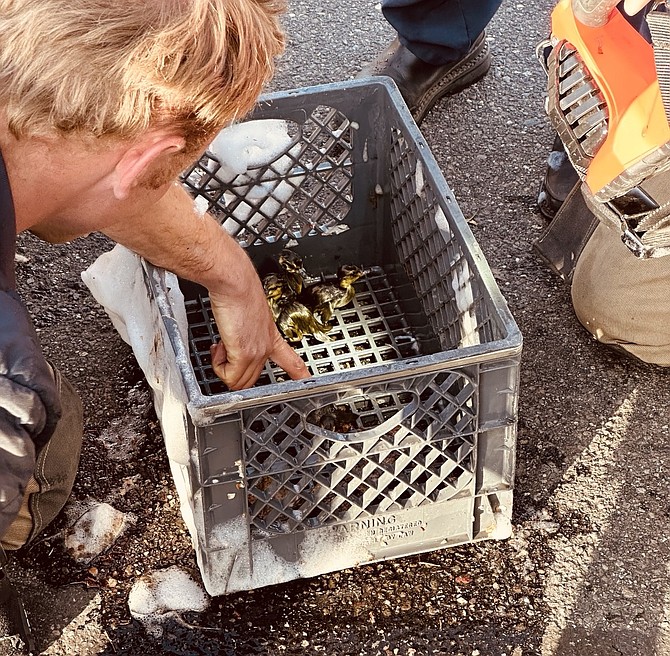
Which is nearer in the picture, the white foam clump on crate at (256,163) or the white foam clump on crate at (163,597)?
the white foam clump on crate at (163,597)

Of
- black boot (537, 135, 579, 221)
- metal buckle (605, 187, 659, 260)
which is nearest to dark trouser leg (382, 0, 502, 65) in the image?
black boot (537, 135, 579, 221)


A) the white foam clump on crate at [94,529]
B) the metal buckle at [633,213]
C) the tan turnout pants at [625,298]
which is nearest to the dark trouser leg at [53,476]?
the white foam clump on crate at [94,529]

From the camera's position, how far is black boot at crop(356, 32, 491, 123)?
2.76m

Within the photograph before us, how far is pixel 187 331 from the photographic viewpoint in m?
2.05

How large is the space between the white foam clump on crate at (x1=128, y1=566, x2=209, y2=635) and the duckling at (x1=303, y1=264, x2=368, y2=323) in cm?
63

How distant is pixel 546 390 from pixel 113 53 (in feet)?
4.24

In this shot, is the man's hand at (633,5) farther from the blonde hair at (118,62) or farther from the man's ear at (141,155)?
the man's ear at (141,155)

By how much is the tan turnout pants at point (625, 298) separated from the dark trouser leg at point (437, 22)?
0.80m

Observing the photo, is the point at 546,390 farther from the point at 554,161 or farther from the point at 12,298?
the point at 12,298

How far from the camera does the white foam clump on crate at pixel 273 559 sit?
169 centimetres

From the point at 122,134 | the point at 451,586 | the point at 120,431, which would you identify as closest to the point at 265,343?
the point at 120,431

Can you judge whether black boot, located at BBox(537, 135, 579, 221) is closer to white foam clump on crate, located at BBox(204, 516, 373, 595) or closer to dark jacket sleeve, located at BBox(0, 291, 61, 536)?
white foam clump on crate, located at BBox(204, 516, 373, 595)

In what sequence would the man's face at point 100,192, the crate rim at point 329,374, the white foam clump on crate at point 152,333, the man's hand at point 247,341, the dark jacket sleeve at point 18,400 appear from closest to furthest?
the dark jacket sleeve at point 18,400, the man's face at point 100,192, the crate rim at point 329,374, the white foam clump on crate at point 152,333, the man's hand at point 247,341

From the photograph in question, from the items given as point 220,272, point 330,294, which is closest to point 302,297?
point 330,294
